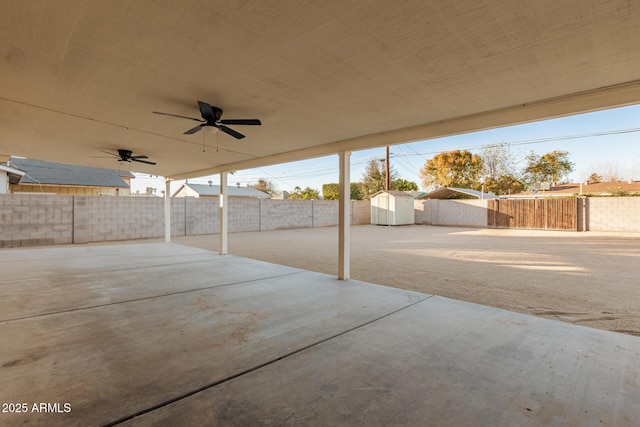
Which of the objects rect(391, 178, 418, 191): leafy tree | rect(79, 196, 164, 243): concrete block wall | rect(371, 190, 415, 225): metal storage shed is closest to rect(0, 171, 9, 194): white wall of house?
rect(79, 196, 164, 243): concrete block wall

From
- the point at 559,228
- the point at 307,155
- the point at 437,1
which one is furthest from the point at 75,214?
the point at 559,228

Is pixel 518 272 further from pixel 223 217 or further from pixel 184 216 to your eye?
pixel 184 216

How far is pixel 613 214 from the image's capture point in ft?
37.1

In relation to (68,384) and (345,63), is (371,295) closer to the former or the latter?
(345,63)

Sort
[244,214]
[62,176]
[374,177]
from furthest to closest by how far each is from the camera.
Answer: [374,177] → [62,176] → [244,214]

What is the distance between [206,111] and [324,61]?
63.3 inches

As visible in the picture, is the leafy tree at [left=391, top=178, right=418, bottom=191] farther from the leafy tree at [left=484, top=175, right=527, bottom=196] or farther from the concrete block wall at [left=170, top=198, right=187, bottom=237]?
the concrete block wall at [left=170, top=198, right=187, bottom=237]

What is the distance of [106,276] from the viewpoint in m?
4.50

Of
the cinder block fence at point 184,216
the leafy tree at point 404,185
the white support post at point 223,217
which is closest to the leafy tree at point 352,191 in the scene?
the leafy tree at point 404,185

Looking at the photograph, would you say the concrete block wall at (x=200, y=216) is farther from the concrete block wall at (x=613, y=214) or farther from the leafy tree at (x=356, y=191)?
the leafy tree at (x=356, y=191)

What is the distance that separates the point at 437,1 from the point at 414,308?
2754 mm

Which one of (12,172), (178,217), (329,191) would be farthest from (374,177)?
(12,172)

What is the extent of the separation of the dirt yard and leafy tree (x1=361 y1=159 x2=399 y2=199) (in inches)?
687

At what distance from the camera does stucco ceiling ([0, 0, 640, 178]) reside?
1703mm
